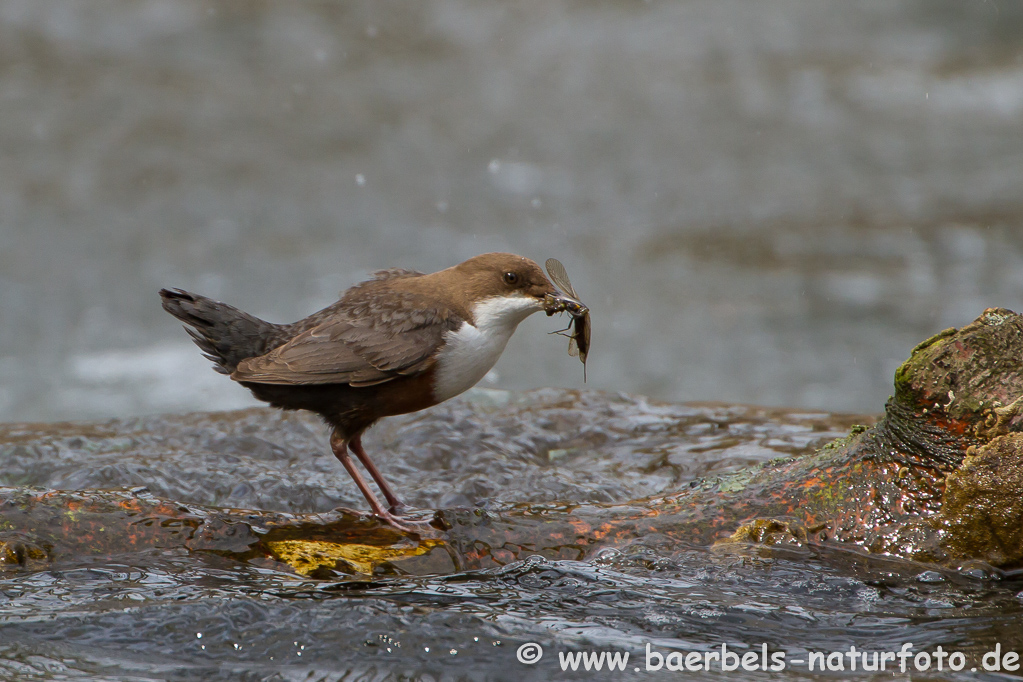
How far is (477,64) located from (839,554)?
1103 cm

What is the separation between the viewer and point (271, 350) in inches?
156

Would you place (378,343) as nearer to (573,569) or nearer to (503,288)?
(503,288)

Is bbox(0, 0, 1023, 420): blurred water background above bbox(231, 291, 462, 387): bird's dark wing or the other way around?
above

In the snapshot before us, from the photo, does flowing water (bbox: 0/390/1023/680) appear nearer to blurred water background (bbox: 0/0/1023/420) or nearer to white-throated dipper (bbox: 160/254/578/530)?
white-throated dipper (bbox: 160/254/578/530)

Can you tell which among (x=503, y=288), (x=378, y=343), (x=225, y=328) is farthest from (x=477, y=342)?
(x=225, y=328)

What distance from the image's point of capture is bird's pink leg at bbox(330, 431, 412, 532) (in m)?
3.34

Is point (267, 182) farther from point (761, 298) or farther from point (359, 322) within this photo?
point (359, 322)

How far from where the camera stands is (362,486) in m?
3.76

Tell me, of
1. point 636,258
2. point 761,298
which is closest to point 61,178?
point 636,258

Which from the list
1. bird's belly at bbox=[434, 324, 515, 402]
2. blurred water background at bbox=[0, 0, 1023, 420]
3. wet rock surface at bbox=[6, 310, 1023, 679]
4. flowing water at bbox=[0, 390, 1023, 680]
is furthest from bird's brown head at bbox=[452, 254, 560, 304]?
blurred water background at bbox=[0, 0, 1023, 420]

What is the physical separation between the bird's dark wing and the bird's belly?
4 centimetres

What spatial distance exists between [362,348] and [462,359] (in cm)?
37

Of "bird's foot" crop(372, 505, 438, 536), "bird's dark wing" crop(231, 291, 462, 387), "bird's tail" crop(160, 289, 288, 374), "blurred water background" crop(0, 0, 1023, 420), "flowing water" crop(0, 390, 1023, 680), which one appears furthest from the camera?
"blurred water background" crop(0, 0, 1023, 420)

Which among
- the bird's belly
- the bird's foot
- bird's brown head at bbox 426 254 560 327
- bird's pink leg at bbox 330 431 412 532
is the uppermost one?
bird's brown head at bbox 426 254 560 327
